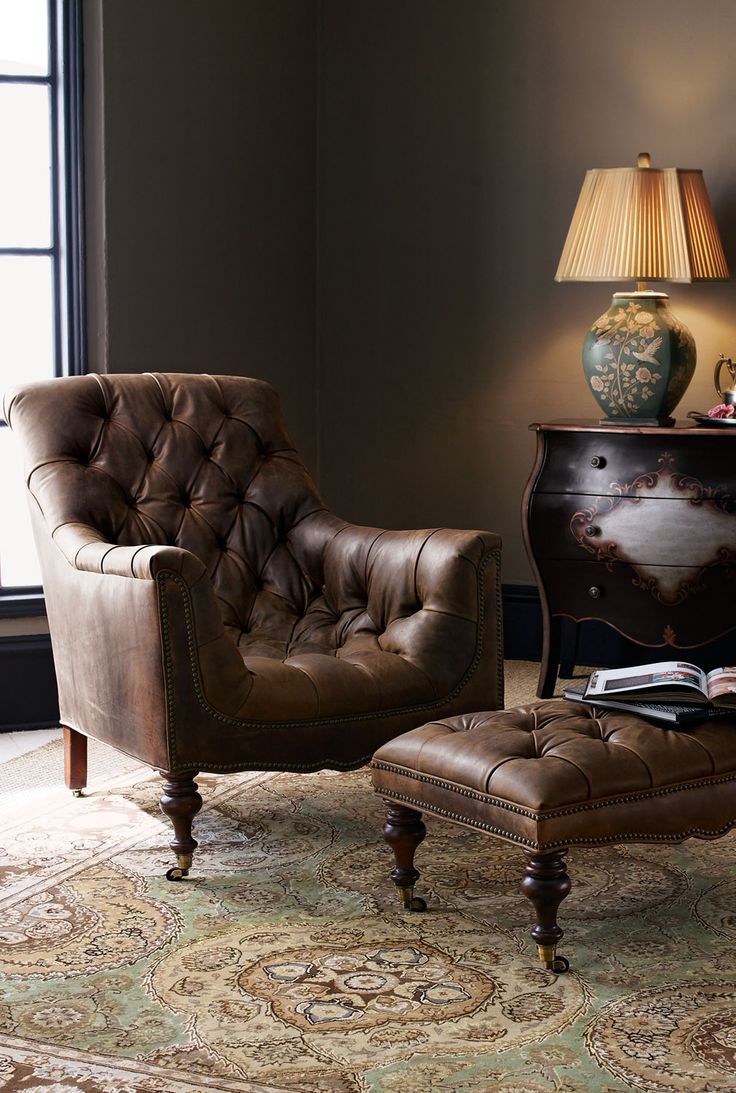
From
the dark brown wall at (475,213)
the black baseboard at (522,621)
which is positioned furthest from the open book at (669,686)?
the black baseboard at (522,621)

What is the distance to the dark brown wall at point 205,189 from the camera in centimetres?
398

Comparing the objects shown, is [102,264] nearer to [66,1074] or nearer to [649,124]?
[649,124]

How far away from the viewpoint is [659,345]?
154 inches

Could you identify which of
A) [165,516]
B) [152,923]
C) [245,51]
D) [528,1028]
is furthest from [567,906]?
[245,51]

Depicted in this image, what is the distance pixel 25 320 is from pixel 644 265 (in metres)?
1.81

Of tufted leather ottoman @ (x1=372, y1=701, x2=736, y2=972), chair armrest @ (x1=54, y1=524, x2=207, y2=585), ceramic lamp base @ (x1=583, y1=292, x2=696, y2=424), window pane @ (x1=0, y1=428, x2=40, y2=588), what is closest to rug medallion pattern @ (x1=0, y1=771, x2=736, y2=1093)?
tufted leather ottoman @ (x1=372, y1=701, x2=736, y2=972)

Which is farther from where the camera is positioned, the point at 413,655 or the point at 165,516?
the point at 165,516

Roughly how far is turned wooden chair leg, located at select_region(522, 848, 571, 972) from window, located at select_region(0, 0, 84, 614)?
7.09 ft

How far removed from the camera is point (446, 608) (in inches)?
113

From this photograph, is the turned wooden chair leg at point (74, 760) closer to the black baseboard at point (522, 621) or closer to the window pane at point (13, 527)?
the window pane at point (13, 527)

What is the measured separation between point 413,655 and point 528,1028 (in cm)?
98

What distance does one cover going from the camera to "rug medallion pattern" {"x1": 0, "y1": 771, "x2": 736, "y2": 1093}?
74.6 inches

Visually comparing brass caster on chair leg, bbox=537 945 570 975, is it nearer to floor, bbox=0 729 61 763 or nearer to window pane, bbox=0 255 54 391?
floor, bbox=0 729 61 763

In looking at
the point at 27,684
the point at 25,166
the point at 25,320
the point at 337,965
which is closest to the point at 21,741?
the point at 27,684
